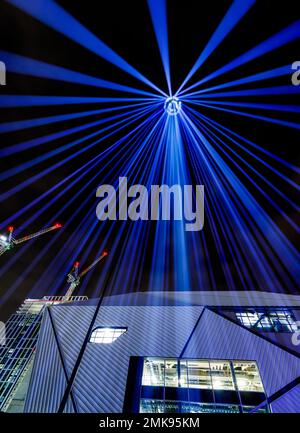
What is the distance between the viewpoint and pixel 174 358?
55.7 ft

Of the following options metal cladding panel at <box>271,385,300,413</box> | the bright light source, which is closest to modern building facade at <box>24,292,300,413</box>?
metal cladding panel at <box>271,385,300,413</box>

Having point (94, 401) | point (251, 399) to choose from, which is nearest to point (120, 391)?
point (94, 401)

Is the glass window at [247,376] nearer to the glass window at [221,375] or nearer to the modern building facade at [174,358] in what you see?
the modern building facade at [174,358]

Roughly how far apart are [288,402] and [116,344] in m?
11.9

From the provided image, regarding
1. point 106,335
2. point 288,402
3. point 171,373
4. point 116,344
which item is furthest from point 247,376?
point 106,335

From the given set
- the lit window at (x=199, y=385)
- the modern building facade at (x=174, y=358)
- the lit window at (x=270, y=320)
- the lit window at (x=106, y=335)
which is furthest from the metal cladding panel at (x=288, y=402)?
the lit window at (x=106, y=335)

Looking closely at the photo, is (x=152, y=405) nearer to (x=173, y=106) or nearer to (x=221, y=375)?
(x=221, y=375)

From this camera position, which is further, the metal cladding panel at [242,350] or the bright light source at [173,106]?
the bright light source at [173,106]

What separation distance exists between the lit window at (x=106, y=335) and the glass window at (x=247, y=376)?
9.08 meters

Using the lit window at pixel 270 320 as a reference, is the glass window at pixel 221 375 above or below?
below

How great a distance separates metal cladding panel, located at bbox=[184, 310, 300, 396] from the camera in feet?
49.5

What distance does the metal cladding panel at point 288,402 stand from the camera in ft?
44.9
